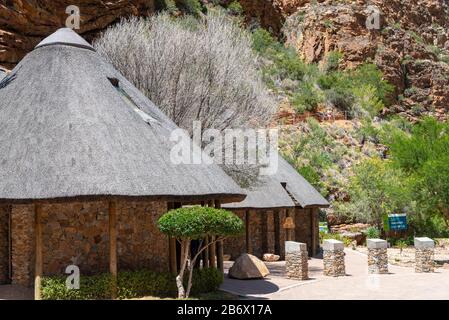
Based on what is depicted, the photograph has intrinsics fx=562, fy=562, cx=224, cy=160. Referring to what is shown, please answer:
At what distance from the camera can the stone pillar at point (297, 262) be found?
19078 mm

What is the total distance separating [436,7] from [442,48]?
575 centimetres

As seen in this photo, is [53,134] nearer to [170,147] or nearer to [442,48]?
[170,147]

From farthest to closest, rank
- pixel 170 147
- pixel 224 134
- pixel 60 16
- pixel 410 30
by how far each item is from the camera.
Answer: pixel 410 30, pixel 60 16, pixel 224 134, pixel 170 147

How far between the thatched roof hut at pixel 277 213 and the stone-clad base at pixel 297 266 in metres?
4.50

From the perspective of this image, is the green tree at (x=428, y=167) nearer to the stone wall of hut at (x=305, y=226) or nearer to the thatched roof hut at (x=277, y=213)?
the thatched roof hut at (x=277, y=213)

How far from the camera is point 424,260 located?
20.9m

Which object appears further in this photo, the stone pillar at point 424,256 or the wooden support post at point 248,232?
the wooden support post at point 248,232

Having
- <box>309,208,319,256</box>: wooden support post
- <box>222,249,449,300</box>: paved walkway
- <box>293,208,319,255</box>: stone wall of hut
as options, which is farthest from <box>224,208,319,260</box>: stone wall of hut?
<box>222,249,449,300</box>: paved walkway

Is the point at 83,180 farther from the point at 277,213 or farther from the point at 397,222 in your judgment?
the point at 397,222

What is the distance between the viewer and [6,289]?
1483 centimetres

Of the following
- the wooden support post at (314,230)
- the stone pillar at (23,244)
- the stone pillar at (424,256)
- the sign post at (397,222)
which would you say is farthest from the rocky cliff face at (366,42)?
the stone pillar at (23,244)

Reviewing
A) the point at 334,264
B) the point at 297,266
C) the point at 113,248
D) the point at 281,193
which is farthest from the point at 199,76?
the point at 113,248

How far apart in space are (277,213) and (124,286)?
13.3 m

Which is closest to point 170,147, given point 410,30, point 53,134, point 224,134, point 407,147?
point 53,134
